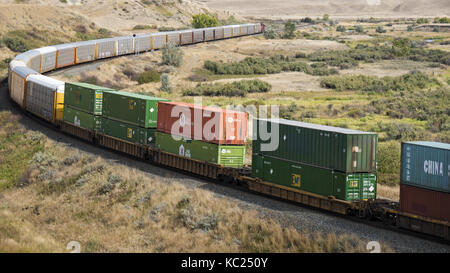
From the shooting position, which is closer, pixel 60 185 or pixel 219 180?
pixel 219 180

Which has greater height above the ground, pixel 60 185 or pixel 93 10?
pixel 93 10

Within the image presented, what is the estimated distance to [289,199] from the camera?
28.2 m

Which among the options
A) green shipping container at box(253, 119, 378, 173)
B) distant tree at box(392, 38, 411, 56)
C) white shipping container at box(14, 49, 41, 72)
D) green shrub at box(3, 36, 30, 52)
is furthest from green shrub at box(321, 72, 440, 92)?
green shrub at box(3, 36, 30, 52)

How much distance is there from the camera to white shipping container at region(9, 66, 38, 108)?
167ft

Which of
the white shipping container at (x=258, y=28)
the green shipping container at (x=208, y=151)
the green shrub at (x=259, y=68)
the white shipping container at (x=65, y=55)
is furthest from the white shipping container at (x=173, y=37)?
the green shipping container at (x=208, y=151)

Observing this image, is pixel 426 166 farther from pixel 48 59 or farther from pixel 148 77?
pixel 148 77

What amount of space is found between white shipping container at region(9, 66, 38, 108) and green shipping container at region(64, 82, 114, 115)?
868 centimetres

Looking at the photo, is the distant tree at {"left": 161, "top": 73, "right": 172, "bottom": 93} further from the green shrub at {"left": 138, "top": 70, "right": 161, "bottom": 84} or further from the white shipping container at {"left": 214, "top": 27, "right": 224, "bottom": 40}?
the white shipping container at {"left": 214, "top": 27, "right": 224, "bottom": 40}

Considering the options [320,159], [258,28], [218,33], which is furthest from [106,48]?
[258,28]

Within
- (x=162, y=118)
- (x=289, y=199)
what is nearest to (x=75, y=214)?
(x=162, y=118)

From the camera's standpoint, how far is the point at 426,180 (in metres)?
22.9

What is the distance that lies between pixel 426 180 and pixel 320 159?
502 centimetres

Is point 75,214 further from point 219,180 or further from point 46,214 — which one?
point 219,180
